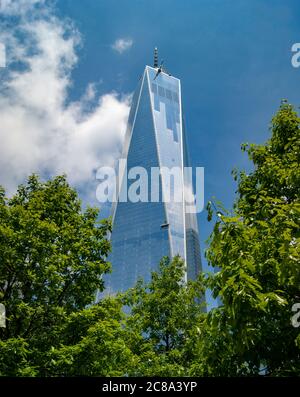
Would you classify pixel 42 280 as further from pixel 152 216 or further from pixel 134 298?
pixel 152 216

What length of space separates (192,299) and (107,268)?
27.3 ft

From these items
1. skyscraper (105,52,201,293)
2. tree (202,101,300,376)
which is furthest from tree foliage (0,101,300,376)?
skyscraper (105,52,201,293)

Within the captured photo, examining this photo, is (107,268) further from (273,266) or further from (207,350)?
(273,266)

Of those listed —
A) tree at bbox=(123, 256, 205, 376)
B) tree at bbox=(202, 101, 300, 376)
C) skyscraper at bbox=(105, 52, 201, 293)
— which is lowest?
tree at bbox=(202, 101, 300, 376)

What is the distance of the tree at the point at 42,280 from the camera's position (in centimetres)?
1251

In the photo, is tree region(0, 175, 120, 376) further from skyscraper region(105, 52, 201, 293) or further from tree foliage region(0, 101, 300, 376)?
skyscraper region(105, 52, 201, 293)

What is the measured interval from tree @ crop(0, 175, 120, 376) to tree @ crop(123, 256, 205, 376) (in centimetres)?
334

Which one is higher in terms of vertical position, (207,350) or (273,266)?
(273,266)

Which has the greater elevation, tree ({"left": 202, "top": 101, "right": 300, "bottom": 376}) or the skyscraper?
the skyscraper

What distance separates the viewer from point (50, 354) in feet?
40.1

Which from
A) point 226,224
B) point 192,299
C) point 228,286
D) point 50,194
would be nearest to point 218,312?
point 228,286

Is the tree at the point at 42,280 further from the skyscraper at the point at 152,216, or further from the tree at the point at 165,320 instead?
the skyscraper at the point at 152,216

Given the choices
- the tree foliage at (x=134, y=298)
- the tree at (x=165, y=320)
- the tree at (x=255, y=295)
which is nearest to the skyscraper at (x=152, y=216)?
the tree at (x=165, y=320)

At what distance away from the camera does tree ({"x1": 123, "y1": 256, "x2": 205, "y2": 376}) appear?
62.7ft
